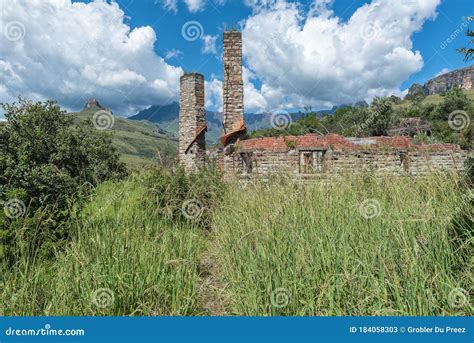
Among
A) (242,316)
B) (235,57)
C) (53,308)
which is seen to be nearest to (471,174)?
(242,316)

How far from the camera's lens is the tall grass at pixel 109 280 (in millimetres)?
2824

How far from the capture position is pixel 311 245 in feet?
10.4

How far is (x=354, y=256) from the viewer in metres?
2.96

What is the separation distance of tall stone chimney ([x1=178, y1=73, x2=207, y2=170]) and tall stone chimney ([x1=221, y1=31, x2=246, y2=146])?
7.42ft

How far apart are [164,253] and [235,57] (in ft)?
34.5

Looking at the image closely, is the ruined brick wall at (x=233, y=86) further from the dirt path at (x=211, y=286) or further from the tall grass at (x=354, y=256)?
the tall grass at (x=354, y=256)

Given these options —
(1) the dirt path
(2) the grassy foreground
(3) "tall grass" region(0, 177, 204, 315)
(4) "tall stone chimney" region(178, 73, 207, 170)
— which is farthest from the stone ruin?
(3) "tall grass" region(0, 177, 204, 315)

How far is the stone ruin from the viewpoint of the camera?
974cm

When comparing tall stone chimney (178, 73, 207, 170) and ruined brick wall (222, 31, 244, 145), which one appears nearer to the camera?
ruined brick wall (222, 31, 244, 145)

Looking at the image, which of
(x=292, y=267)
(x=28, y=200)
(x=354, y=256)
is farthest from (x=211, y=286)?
(x=28, y=200)

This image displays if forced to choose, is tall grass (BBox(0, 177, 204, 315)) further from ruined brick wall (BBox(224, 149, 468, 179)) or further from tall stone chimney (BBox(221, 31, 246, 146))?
tall stone chimney (BBox(221, 31, 246, 146))

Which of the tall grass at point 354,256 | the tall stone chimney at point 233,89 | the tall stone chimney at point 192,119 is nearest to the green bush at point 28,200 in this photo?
the tall grass at point 354,256

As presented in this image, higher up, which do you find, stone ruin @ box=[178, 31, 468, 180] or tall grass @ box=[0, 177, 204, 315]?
stone ruin @ box=[178, 31, 468, 180]

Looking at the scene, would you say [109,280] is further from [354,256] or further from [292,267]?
[354,256]
